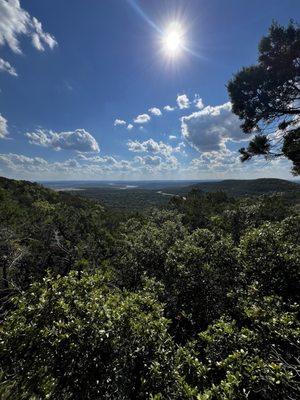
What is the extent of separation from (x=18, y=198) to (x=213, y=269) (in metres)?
57.3

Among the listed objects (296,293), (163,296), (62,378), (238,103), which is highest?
(238,103)

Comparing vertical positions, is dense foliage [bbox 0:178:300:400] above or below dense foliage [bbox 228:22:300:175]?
below

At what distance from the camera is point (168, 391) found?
612 cm

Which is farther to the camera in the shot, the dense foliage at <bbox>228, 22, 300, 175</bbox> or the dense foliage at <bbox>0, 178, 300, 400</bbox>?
the dense foliage at <bbox>228, 22, 300, 175</bbox>

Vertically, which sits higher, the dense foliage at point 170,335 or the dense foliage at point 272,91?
the dense foliage at point 272,91

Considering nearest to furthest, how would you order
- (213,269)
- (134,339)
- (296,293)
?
1. (134,339)
2. (296,293)
3. (213,269)

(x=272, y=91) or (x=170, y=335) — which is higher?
(x=272, y=91)

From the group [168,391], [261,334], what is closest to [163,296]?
[261,334]

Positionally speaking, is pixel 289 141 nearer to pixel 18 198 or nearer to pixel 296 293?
pixel 296 293

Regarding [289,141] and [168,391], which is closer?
[168,391]

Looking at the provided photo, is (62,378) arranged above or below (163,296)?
above

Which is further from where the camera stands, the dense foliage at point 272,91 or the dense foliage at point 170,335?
the dense foliage at point 272,91

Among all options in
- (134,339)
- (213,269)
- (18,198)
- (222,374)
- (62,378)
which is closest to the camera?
(62,378)

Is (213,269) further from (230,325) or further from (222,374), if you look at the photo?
(222,374)
